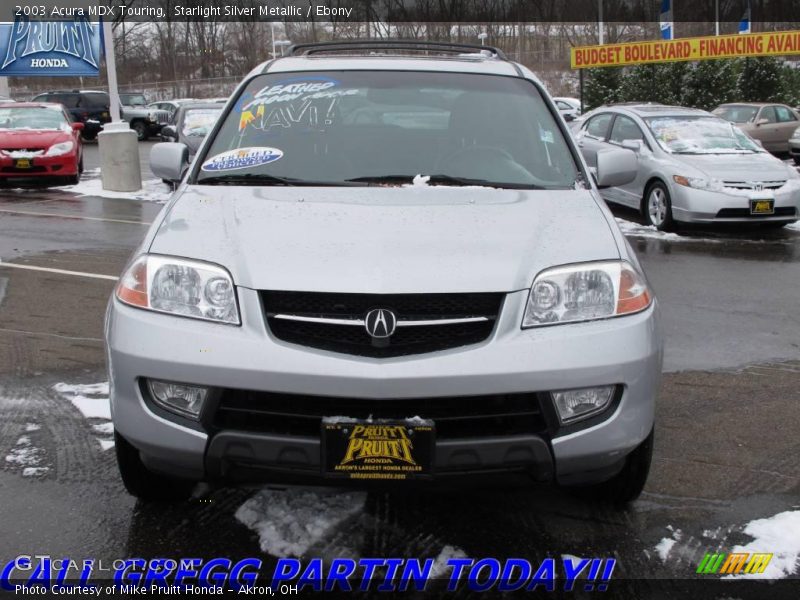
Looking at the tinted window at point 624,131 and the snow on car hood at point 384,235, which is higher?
the tinted window at point 624,131

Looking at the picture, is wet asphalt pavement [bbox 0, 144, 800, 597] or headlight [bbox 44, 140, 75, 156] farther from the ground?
headlight [bbox 44, 140, 75, 156]

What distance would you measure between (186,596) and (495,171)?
86.2 inches

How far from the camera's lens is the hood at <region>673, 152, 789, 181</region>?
9984 mm

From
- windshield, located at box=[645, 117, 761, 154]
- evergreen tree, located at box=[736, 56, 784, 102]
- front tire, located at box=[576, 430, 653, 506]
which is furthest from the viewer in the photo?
evergreen tree, located at box=[736, 56, 784, 102]

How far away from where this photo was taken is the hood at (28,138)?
1403 centimetres

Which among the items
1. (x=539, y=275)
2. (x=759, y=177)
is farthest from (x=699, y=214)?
(x=539, y=275)

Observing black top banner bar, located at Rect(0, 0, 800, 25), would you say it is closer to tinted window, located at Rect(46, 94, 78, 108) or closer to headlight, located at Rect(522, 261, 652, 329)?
tinted window, located at Rect(46, 94, 78, 108)

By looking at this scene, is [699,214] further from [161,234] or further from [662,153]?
[161,234]

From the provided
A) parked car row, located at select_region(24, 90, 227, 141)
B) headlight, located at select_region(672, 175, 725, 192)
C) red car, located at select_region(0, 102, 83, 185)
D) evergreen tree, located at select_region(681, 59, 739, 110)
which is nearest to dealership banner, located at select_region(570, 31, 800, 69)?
evergreen tree, located at select_region(681, 59, 739, 110)

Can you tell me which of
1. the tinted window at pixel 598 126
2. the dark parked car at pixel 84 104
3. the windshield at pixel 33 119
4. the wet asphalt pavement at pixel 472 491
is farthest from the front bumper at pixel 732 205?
the dark parked car at pixel 84 104

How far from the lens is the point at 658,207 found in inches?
419

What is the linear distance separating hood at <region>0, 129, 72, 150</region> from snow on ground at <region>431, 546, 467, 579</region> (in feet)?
43.8

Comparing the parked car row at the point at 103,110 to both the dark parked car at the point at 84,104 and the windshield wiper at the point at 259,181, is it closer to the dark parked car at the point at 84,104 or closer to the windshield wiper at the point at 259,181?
the dark parked car at the point at 84,104

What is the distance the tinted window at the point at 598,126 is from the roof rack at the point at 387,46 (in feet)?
24.7
